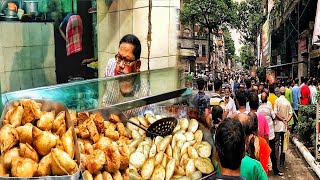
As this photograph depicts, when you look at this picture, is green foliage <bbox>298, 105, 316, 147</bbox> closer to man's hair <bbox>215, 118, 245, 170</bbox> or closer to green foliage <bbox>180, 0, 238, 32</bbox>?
man's hair <bbox>215, 118, 245, 170</bbox>

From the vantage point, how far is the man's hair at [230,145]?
2.43 metres

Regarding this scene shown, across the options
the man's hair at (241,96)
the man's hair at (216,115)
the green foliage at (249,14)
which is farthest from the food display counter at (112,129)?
the green foliage at (249,14)

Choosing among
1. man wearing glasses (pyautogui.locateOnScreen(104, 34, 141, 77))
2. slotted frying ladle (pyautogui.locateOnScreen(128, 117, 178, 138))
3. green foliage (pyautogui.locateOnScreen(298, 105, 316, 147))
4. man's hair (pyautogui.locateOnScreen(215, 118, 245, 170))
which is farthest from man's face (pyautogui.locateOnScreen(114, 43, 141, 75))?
green foliage (pyautogui.locateOnScreen(298, 105, 316, 147))

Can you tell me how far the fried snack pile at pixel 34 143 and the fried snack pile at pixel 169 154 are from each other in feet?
2.57

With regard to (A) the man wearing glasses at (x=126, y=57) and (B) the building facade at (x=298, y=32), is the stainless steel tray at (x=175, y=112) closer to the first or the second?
(A) the man wearing glasses at (x=126, y=57)

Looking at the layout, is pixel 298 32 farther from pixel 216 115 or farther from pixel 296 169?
pixel 216 115

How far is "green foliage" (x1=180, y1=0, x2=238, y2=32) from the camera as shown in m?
33.4

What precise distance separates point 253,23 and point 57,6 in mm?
49604

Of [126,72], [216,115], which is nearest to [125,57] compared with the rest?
[126,72]

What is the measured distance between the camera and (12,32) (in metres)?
3.24

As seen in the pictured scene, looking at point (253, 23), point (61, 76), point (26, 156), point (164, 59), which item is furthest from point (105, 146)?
point (253, 23)

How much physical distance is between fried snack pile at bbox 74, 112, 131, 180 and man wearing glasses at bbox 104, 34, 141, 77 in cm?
69

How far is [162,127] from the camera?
371cm

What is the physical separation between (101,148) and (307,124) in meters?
7.40
